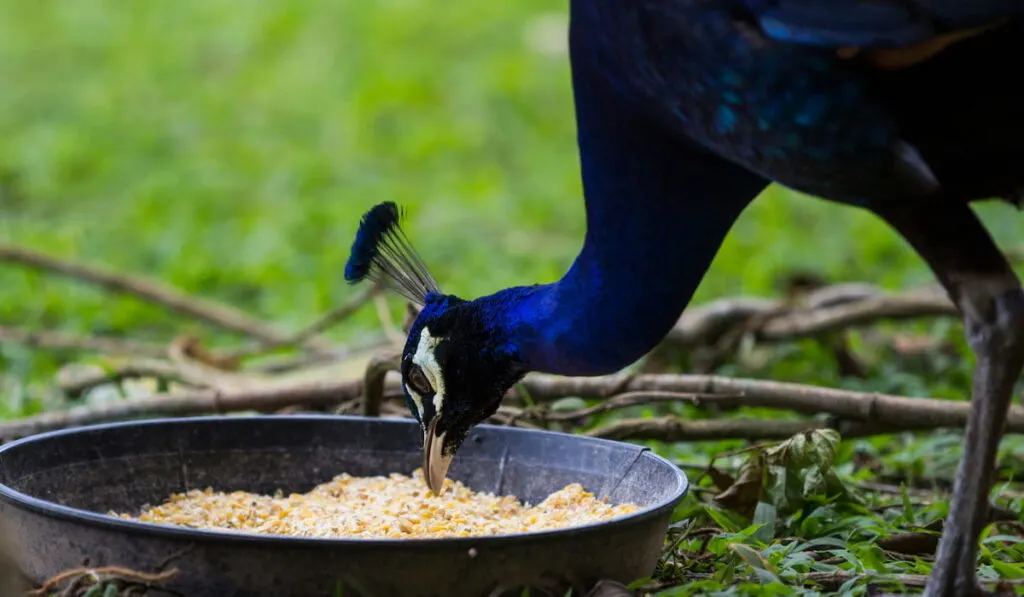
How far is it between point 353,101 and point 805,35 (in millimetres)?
8866

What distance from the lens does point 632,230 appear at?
3.13 m

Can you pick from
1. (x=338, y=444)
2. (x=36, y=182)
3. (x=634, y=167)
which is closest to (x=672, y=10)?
(x=634, y=167)

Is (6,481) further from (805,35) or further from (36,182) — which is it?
(36,182)

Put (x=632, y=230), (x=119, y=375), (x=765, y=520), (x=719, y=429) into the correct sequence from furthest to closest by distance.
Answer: (x=119, y=375) < (x=719, y=429) < (x=765, y=520) < (x=632, y=230)

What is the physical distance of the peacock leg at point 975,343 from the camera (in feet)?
8.86

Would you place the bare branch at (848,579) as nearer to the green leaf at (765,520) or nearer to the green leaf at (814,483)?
the green leaf at (765,520)

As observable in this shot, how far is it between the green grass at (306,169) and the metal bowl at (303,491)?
2.36ft

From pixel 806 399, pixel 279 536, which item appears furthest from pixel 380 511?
pixel 806 399

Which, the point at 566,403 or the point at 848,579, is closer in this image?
the point at 848,579

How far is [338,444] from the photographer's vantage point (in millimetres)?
3689

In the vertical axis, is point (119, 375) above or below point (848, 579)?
above

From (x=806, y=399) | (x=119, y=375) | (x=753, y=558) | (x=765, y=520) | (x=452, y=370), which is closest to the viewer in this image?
(x=753, y=558)

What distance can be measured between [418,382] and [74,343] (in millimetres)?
2805

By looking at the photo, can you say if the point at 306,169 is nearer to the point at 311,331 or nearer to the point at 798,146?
the point at 311,331
